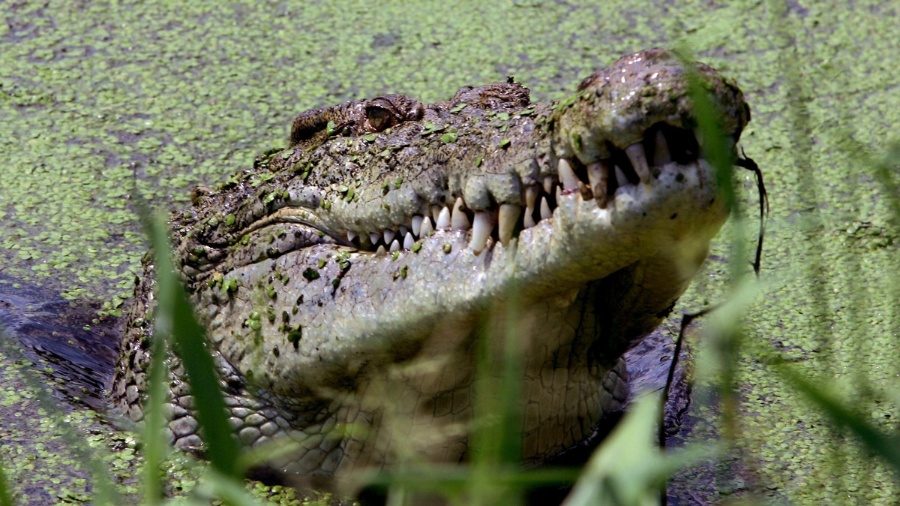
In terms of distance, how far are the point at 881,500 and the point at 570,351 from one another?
84cm

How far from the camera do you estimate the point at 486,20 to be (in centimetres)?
527

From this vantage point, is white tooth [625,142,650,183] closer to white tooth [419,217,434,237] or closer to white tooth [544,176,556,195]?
white tooth [544,176,556,195]

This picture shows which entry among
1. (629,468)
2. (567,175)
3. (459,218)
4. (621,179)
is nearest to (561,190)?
(567,175)

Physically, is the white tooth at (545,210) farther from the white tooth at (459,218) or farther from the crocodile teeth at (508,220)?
the white tooth at (459,218)

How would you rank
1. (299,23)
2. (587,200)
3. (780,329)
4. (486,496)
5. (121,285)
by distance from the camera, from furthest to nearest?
1. (299,23)
2. (121,285)
3. (780,329)
4. (587,200)
5. (486,496)

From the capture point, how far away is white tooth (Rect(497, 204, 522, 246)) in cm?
222

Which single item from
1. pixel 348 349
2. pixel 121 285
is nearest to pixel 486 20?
pixel 121 285

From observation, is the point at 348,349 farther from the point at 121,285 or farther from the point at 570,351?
the point at 121,285

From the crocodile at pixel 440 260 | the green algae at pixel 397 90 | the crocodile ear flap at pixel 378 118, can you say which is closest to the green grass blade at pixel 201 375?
the crocodile at pixel 440 260

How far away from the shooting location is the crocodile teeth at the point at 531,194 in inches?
86.1

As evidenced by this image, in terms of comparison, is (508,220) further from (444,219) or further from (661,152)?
(661,152)

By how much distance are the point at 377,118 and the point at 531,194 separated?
0.75 meters

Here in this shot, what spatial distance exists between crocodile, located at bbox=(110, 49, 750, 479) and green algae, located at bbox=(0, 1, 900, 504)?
0.75 m

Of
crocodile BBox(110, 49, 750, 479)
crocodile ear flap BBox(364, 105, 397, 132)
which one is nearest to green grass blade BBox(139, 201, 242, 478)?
crocodile BBox(110, 49, 750, 479)
